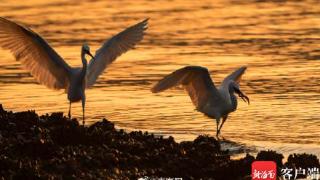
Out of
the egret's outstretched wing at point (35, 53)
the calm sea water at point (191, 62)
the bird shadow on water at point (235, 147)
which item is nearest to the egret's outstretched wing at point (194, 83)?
the calm sea water at point (191, 62)

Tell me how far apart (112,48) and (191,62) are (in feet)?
23.7

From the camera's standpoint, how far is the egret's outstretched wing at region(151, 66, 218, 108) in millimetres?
→ 18203

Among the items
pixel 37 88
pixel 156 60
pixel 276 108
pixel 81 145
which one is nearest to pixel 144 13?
pixel 156 60

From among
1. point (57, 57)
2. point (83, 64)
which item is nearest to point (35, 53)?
point (57, 57)

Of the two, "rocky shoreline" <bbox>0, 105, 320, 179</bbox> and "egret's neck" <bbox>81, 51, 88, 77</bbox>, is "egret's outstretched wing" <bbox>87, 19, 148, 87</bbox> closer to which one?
"egret's neck" <bbox>81, 51, 88, 77</bbox>

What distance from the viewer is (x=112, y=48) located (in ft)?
67.3

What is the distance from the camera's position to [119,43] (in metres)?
20.6

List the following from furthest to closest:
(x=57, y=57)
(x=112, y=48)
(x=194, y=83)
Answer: (x=112, y=48) < (x=57, y=57) < (x=194, y=83)

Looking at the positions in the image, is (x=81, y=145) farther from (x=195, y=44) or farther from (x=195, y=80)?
(x=195, y=44)

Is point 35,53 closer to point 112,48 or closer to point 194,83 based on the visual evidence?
point 112,48

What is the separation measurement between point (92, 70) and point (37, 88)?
4.60 m

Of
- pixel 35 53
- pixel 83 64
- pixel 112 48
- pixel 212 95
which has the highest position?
pixel 35 53

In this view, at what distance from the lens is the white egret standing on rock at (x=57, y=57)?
61.8 ft

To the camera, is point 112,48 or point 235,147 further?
point 112,48
